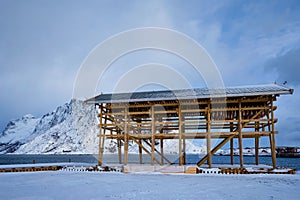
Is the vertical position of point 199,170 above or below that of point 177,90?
below

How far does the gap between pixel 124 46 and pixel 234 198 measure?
70.8ft

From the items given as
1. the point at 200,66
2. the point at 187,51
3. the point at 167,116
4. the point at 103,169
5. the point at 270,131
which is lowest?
the point at 103,169

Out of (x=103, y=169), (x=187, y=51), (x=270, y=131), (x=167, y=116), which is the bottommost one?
(x=103, y=169)

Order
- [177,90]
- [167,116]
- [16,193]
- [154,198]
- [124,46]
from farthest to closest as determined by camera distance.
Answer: [124,46], [167,116], [177,90], [16,193], [154,198]

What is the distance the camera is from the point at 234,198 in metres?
8.97

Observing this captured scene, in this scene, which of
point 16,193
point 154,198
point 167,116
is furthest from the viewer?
point 167,116

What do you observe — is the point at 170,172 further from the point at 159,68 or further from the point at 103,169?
the point at 159,68

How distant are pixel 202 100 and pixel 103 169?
30.8ft

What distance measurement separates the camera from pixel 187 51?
1019 inches

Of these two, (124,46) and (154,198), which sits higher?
(124,46)

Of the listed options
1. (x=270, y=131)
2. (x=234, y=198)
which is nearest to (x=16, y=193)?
(x=234, y=198)

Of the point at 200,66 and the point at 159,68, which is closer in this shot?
the point at 200,66

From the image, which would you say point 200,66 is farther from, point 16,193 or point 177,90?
point 16,193

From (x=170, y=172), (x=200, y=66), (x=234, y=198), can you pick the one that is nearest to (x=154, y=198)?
(x=234, y=198)
